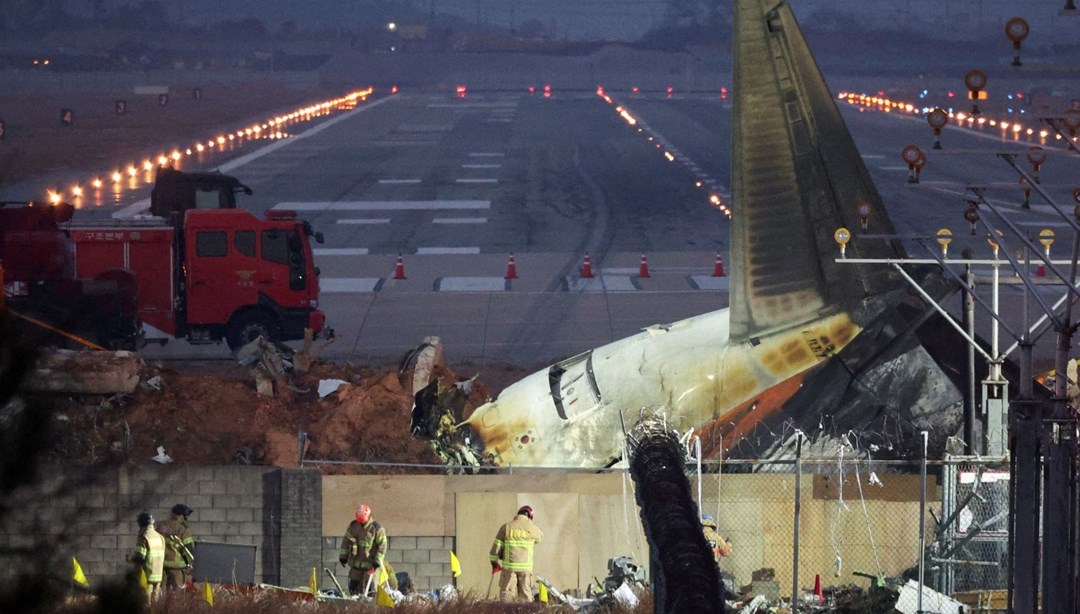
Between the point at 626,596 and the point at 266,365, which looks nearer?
the point at 626,596

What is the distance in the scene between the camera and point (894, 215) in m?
55.4

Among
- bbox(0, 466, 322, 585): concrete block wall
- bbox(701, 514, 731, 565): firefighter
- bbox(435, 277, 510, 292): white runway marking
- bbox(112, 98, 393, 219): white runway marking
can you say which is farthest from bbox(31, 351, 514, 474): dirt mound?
bbox(112, 98, 393, 219): white runway marking

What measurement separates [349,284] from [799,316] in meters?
23.7

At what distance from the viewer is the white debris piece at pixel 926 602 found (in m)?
16.2

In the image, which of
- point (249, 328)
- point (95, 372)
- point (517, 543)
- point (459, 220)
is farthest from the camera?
point (459, 220)

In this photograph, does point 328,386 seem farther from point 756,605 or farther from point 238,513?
point 756,605

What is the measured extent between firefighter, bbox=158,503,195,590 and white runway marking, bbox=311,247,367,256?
2879cm

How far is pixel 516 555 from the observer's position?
1811cm

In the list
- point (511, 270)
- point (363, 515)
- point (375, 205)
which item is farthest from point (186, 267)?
point (375, 205)

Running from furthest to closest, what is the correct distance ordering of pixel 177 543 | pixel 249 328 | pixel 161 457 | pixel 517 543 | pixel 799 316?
pixel 249 328, pixel 161 457, pixel 799 316, pixel 177 543, pixel 517 543

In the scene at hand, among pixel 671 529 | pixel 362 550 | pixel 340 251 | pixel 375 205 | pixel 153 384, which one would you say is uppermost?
pixel 375 205

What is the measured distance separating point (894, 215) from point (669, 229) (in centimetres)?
817

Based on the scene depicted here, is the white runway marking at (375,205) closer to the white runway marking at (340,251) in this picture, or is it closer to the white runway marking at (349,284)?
the white runway marking at (340,251)

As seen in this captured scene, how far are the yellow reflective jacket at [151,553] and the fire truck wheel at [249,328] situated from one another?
14.9 m
